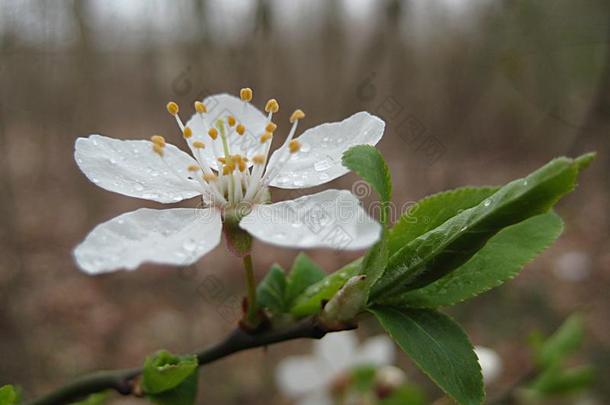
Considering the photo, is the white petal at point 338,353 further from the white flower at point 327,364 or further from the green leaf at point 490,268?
the green leaf at point 490,268

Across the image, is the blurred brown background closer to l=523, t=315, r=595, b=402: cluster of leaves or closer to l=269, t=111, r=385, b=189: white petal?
l=523, t=315, r=595, b=402: cluster of leaves

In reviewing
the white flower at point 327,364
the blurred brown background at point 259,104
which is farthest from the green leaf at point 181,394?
the blurred brown background at point 259,104

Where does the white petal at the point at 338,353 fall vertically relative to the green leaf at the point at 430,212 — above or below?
below

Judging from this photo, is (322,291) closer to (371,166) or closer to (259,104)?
(371,166)

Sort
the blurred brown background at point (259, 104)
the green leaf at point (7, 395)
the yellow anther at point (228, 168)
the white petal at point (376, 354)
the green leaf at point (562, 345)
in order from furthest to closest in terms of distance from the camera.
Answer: the blurred brown background at point (259, 104) < the white petal at point (376, 354) < the green leaf at point (562, 345) < the yellow anther at point (228, 168) < the green leaf at point (7, 395)

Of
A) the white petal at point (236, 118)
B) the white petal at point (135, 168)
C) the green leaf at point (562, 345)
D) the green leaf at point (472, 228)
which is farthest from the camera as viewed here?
the green leaf at point (562, 345)

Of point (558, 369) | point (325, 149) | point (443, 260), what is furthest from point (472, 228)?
point (558, 369)
